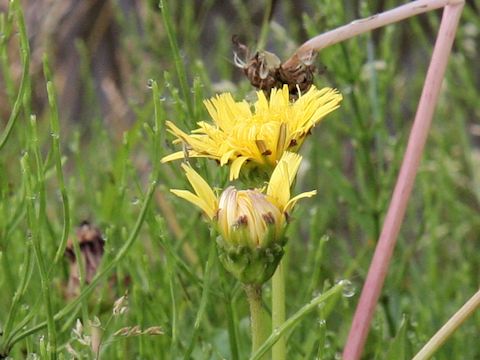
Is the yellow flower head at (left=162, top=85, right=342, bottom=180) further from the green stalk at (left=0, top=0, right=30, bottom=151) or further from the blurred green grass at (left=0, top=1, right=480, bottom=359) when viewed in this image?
the green stalk at (left=0, top=0, right=30, bottom=151)

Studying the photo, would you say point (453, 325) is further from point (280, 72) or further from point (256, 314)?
point (280, 72)

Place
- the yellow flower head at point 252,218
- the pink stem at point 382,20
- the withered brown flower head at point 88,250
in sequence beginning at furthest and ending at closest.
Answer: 1. the withered brown flower head at point 88,250
2. the pink stem at point 382,20
3. the yellow flower head at point 252,218

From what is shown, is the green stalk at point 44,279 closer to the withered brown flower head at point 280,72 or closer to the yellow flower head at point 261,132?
the yellow flower head at point 261,132

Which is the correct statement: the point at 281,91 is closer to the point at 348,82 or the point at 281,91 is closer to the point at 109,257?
the point at 109,257

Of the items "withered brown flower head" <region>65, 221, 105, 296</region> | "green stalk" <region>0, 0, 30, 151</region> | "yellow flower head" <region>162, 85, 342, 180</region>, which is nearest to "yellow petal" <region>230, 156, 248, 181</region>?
"yellow flower head" <region>162, 85, 342, 180</region>

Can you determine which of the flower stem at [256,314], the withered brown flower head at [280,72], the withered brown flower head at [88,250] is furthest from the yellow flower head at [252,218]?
the withered brown flower head at [88,250]

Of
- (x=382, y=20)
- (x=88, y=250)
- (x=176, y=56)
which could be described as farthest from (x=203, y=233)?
(x=382, y=20)
